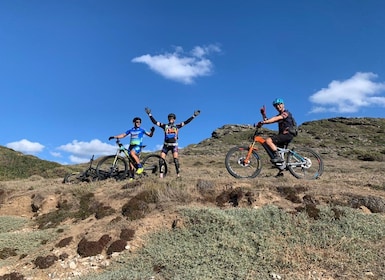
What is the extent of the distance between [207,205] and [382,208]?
15.1ft

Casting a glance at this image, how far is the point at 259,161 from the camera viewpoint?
478 inches

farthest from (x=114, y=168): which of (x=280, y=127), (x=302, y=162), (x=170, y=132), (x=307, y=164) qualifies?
(x=307, y=164)

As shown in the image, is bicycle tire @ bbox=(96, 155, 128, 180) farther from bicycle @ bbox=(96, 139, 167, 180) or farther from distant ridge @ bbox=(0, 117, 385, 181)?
distant ridge @ bbox=(0, 117, 385, 181)

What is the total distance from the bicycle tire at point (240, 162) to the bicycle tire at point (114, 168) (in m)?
4.89

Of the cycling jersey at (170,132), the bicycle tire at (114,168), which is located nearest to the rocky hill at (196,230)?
the bicycle tire at (114,168)

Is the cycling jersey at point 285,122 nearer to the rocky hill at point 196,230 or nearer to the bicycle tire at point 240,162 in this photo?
the bicycle tire at point 240,162

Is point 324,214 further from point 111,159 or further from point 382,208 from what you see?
point 111,159

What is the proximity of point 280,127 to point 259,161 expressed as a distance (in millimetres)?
1320

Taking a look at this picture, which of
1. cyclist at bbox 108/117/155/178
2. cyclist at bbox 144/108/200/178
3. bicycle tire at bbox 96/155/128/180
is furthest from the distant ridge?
cyclist at bbox 144/108/200/178

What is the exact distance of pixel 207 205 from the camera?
1034 cm

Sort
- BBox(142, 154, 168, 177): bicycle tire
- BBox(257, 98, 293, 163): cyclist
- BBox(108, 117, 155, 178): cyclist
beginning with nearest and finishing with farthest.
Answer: BBox(257, 98, 293, 163): cyclist → BBox(108, 117, 155, 178): cyclist → BBox(142, 154, 168, 177): bicycle tire

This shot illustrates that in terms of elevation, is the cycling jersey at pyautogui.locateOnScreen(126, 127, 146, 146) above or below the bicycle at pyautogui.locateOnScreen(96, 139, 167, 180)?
above

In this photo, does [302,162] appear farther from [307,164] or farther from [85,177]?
[85,177]

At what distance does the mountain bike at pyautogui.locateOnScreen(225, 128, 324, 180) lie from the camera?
11.9m
